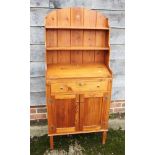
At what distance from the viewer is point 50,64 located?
2.66 meters

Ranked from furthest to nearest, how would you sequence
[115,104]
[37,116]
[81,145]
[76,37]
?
[115,104], [37,116], [81,145], [76,37]

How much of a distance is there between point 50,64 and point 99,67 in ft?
1.94

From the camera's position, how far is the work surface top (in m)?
Result: 2.40

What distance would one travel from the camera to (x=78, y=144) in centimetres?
285

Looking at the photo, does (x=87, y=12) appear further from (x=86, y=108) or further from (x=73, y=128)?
(x=73, y=128)

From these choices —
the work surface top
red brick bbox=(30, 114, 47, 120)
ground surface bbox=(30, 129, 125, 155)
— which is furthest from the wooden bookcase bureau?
red brick bbox=(30, 114, 47, 120)

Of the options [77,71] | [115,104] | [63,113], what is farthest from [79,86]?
[115,104]

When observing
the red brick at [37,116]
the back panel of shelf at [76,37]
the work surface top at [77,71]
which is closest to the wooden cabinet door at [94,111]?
the work surface top at [77,71]

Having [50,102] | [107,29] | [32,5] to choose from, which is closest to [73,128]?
[50,102]

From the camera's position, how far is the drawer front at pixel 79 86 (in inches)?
93.8

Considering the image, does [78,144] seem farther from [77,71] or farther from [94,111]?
[77,71]

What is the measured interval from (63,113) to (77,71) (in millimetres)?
504

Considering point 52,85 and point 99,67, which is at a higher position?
point 99,67

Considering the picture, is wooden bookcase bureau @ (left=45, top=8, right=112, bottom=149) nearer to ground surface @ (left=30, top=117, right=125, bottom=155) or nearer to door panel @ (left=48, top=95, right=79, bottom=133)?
door panel @ (left=48, top=95, right=79, bottom=133)
